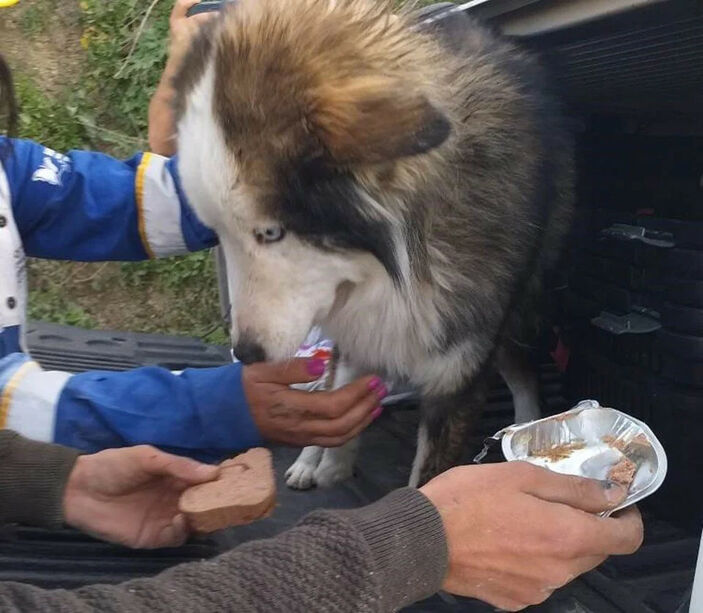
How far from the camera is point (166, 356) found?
256cm

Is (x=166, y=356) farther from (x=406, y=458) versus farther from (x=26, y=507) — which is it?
(x=26, y=507)

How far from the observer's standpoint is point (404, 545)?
0.91m

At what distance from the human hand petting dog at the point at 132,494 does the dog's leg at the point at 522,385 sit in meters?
1.00

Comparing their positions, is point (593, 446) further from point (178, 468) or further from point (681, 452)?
point (178, 468)

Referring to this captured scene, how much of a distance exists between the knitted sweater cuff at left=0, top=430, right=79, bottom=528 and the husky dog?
0.33 meters

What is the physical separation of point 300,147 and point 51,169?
727mm

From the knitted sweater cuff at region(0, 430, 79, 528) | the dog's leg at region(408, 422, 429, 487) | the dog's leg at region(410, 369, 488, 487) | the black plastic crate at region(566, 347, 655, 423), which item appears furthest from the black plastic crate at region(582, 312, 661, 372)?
the knitted sweater cuff at region(0, 430, 79, 528)

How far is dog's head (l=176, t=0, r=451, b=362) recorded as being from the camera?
4.06 feet

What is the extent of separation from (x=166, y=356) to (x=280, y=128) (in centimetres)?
145

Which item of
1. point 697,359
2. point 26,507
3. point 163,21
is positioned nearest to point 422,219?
point 697,359

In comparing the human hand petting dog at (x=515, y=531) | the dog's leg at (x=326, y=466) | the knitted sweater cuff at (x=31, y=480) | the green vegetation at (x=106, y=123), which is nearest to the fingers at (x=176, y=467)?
the knitted sweater cuff at (x=31, y=480)

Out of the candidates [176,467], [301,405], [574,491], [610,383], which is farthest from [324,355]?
[574,491]

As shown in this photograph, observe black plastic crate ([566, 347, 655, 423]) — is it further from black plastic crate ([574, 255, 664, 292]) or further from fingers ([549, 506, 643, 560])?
fingers ([549, 506, 643, 560])

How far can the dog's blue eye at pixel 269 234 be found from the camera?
50.4 inches
